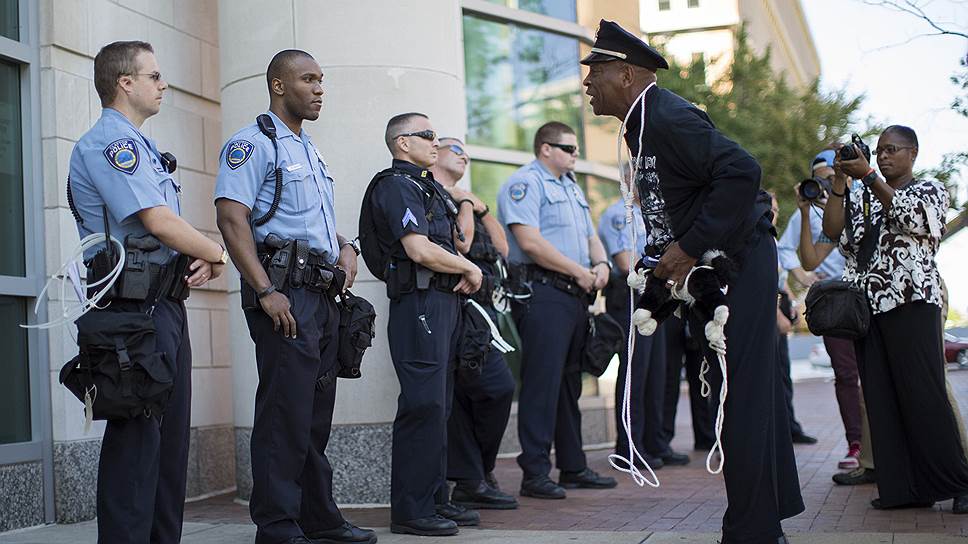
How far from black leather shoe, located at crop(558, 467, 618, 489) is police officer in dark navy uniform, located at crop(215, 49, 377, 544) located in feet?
8.00

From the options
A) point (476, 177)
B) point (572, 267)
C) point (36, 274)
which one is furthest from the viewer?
point (476, 177)

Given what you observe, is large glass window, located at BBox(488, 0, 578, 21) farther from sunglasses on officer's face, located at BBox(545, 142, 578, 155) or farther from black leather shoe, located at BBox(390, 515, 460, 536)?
black leather shoe, located at BBox(390, 515, 460, 536)

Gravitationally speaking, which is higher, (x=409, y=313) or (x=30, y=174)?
(x=30, y=174)

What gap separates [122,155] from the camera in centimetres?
411

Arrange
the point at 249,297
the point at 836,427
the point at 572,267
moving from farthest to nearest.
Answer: the point at 836,427 < the point at 572,267 < the point at 249,297

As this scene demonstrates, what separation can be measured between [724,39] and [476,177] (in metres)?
33.7

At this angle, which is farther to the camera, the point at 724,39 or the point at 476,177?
the point at 724,39

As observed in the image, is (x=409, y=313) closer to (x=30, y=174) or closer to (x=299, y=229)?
(x=299, y=229)

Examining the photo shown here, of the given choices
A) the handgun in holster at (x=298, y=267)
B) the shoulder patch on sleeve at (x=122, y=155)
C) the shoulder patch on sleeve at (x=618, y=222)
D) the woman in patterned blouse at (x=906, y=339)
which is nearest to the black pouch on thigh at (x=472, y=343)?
the handgun in holster at (x=298, y=267)

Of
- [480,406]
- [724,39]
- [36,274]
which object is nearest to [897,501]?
[480,406]

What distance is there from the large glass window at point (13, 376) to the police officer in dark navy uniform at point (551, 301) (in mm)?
2840

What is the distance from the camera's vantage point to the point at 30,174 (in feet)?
19.6

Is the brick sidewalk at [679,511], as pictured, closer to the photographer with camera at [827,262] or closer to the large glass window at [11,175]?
the photographer with camera at [827,262]

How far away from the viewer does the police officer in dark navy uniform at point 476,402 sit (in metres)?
6.32
